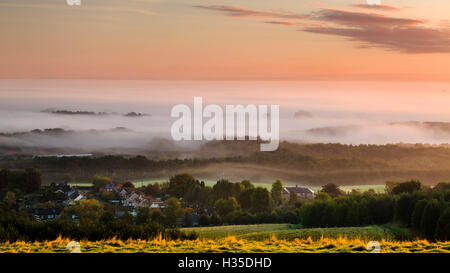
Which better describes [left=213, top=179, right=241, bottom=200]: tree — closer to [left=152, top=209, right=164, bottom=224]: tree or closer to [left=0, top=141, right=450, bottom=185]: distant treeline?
[left=0, top=141, right=450, bottom=185]: distant treeline

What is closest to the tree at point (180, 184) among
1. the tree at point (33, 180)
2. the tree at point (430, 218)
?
the tree at point (33, 180)

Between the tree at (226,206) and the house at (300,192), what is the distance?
3.72 metres

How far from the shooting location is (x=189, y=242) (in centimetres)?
1409

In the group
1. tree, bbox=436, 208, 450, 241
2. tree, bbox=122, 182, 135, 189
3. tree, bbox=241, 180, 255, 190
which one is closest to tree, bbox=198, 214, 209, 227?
tree, bbox=241, 180, 255, 190

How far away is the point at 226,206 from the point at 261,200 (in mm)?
1931

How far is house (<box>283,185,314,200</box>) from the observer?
34281 millimetres

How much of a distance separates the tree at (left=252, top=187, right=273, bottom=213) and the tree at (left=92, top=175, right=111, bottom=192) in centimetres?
763

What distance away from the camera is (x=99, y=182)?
108 ft

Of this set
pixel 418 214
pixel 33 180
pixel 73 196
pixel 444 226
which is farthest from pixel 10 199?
pixel 444 226
